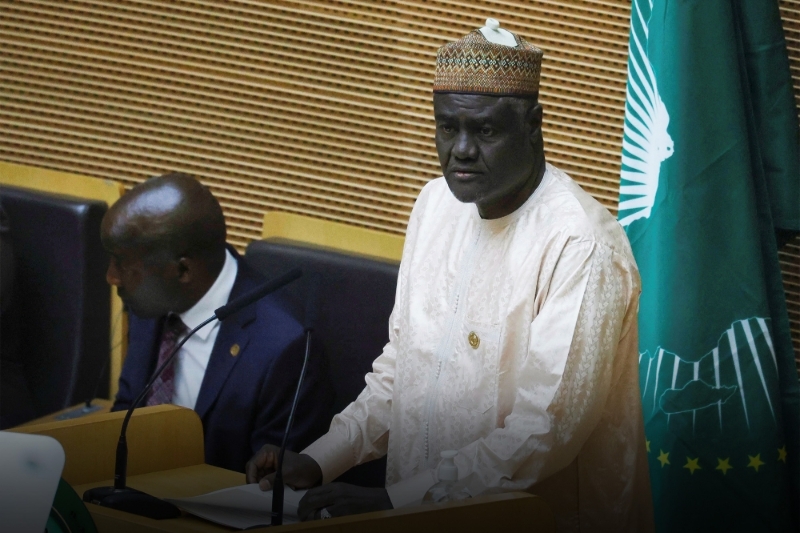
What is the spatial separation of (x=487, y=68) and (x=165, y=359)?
1302 millimetres

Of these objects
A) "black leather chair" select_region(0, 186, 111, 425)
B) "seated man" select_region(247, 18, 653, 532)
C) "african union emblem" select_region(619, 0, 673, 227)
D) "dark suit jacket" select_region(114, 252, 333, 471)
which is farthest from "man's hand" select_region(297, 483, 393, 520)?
"black leather chair" select_region(0, 186, 111, 425)

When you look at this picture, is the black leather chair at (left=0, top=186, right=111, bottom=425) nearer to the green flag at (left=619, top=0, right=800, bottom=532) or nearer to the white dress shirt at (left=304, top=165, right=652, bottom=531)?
the white dress shirt at (left=304, top=165, right=652, bottom=531)

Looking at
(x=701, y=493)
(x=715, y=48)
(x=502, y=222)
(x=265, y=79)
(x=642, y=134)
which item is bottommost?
(x=701, y=493)

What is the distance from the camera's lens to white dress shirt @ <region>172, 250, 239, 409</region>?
109 inches

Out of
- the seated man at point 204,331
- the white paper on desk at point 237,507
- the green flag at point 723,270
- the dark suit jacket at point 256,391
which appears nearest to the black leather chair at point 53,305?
the seated man at point 204,331

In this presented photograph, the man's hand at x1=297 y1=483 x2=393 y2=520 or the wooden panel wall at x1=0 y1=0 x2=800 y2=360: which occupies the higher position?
the wooden panel wall at x1=0 y1=0 x2=800 y2=360

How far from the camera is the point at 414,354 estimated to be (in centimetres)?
221

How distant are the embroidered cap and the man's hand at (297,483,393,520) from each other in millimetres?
807

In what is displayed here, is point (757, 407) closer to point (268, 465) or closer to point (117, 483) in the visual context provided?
point (268, 465)

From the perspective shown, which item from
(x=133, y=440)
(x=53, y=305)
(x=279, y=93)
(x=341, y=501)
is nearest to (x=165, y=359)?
(x=133, y=440)

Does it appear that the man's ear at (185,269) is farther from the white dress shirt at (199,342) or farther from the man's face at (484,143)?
the man's face at (484,143)

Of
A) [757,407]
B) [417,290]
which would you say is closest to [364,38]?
[417,290]

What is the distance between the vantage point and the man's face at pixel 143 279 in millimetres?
2820

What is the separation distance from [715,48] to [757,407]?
95 cm
